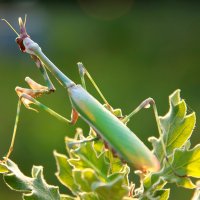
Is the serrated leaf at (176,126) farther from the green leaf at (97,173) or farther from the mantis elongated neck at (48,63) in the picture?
the mantis elongated neck at (48,63)

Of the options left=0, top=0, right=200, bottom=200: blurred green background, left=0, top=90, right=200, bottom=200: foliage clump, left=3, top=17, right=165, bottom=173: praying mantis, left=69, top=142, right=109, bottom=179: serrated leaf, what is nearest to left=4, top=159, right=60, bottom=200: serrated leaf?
left=0, top=90, right=200, bottom=200: foliage clump

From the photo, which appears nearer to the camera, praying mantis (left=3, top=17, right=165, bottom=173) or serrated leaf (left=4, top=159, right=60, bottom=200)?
serrated leaf (left=4, top=159, right=60, bottom=200)

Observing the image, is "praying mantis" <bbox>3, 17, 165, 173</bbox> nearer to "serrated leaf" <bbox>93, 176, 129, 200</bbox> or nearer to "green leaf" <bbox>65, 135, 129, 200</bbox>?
"green leaf" <bbox>65, 135, 129, 200</bbox>

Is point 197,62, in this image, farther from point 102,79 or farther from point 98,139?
point 98,139

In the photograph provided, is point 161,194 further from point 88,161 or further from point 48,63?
point 48,63

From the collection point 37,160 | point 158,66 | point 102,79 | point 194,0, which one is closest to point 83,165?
point 37,160
